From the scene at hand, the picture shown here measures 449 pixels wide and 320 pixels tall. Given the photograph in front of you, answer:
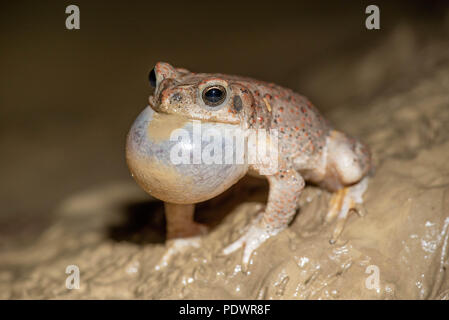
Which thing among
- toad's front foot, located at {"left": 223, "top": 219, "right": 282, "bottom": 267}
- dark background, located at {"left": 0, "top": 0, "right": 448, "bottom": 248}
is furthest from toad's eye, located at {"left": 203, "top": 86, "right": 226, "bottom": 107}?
dark background, located at {"left": 0, "top": 0, "right": 448, "bottom": 248}

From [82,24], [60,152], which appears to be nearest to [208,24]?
[82,24]

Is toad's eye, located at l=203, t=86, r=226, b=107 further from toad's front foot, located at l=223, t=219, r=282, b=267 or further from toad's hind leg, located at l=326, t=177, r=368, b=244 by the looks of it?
toad's hind leg, located at l=326, t=177, r=368, b=244

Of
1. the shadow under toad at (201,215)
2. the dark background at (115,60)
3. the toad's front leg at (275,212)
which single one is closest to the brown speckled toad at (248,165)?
the toad's front leg at (275,212)

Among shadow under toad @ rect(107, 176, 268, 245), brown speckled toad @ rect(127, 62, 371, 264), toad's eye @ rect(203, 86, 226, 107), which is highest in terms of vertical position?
toad's eye @ rect(203, 86, 226, 107)

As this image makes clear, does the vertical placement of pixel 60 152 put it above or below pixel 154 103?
below

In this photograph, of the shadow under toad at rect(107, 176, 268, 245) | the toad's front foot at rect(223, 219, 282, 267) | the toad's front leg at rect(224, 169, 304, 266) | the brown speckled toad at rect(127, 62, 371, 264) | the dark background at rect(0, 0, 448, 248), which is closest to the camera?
the brown speckled toad at rect(127, 62, 371, 264)
